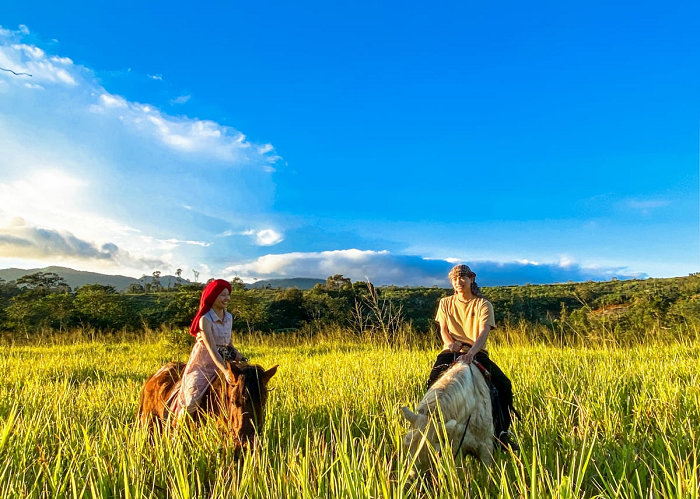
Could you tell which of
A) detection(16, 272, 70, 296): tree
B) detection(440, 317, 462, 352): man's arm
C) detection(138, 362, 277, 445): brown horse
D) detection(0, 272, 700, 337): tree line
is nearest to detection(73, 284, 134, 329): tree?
detection(0, 272, 700, 337): tree line

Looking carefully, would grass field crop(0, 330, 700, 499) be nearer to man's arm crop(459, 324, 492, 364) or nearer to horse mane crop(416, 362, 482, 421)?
horse mane crop(416, 362, 482, 421)

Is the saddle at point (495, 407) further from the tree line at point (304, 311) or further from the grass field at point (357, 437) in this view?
the tree line at point (304, 311)

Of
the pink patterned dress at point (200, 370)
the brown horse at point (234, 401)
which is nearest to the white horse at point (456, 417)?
the brown horse at point (234, 401)

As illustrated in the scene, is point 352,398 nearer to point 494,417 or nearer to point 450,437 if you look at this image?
point 494,417

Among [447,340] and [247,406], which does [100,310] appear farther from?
[447,340]

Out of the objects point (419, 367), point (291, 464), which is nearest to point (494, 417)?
point (291, 464)

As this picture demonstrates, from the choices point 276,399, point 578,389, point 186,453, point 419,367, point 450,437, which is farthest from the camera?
point 419,367

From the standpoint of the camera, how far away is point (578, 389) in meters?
5.66

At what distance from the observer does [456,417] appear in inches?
126

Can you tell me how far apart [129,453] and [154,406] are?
5.29 ft

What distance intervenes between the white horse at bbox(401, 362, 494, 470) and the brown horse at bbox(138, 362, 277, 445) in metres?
1.32

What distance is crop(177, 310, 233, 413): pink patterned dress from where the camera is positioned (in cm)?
415

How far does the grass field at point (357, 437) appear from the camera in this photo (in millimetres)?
2574

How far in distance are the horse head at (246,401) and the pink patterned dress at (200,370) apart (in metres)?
0.59
